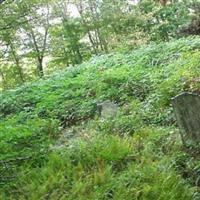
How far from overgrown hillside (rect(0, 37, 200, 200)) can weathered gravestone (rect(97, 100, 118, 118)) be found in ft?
0.43

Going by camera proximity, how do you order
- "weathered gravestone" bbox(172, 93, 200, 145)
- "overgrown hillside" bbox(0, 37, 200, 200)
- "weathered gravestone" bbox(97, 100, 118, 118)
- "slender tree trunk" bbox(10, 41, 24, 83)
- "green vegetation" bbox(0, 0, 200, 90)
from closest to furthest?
"overgrown hillside" bbox(0, 37, 200, 200)
"weathered gravestone" bbox(172, 93, 200, 145)
"weathered gravestone" bbox(97, 100, 118, 118)
"green vegetation" bbox(0, 0, 200, 90)
"slender tree trunk" bbox(10, 41, 24, 83)

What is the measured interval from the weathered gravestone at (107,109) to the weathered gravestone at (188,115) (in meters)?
1.95

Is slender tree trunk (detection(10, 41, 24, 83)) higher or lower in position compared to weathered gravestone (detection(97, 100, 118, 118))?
higher

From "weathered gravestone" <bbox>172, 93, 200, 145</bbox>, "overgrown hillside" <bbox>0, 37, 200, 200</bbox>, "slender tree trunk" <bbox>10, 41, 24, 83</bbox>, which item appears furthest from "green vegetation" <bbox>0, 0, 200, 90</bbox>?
"weathered gravestone" <bbox>172, 93, 200, 145</bbox>

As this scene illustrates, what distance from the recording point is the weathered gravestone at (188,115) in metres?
5.30

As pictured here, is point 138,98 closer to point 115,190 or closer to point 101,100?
point 101,100

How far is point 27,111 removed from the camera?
862 centimetres

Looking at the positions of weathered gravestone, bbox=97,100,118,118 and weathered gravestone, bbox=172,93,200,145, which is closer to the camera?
weathered gravestone, bbox=172,93,200,145

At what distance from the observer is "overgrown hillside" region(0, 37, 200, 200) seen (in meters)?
4.59

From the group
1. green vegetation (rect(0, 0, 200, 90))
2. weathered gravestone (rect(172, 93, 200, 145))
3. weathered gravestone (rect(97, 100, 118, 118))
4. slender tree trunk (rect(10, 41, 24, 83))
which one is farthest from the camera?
slender tree trunk (rect(10, 41, 24, 83))

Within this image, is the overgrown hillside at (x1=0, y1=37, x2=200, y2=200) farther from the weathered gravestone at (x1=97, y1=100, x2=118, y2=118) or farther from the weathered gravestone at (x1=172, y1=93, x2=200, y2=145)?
the weathered gravestone at (x1=172, y1=93, x2=200, y2=145)

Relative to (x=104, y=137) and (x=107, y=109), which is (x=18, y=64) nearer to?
(x=107, y=109)

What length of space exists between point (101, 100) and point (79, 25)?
13510 mm

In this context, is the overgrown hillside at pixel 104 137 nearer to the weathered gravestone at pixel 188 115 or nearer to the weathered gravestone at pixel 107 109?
the weathered gravestone at pixel 107 109
